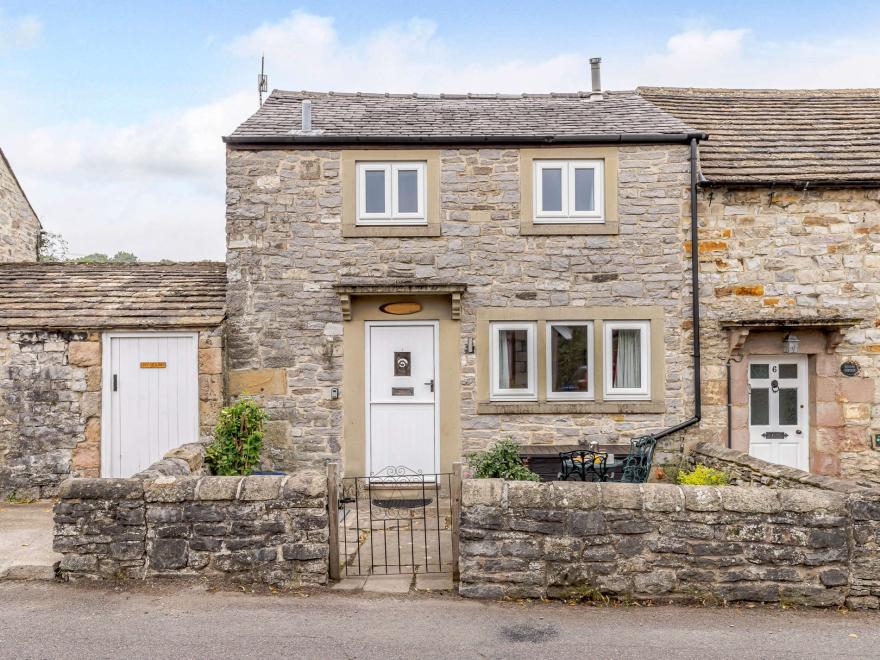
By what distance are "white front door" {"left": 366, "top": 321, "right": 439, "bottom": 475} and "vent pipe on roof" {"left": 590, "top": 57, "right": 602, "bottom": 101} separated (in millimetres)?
5332

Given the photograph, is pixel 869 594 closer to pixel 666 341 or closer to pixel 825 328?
pixel 666 341

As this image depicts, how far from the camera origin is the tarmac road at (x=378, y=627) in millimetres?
4328

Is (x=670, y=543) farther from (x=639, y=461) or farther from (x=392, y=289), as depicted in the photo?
(x=392, y=289)

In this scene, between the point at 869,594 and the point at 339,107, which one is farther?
the point at 339,107

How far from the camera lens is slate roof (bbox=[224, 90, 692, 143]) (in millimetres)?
9102

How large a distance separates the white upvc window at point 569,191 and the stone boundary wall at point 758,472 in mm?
3631

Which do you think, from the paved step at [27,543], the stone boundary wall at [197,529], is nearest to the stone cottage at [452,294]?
the paved step at [27,543]

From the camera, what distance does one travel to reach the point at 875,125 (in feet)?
35.1

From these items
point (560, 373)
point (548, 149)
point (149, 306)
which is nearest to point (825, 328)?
point (560, 373)

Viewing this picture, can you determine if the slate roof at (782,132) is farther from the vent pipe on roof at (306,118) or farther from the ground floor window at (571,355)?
the vent pipe on roof at (306,118)

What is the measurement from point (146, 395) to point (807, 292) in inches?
384

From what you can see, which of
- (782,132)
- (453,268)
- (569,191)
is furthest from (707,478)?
(782,132)

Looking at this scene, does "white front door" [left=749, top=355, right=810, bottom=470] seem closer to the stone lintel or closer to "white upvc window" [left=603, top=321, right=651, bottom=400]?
"white upvc window" [left=603, top=321, right=651, bottom=400]

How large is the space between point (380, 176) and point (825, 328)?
6934 mm
